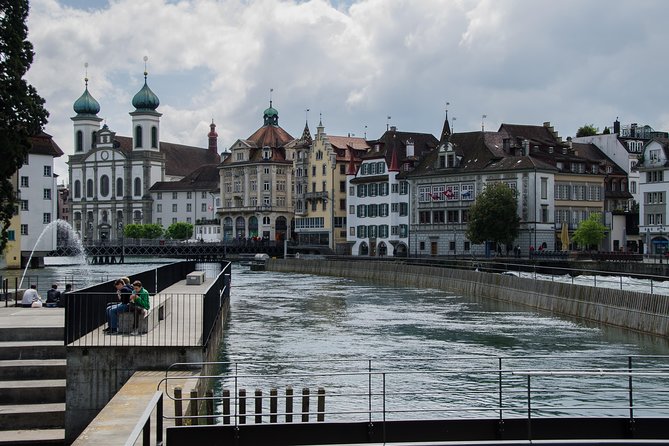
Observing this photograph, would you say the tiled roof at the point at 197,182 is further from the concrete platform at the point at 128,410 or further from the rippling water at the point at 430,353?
the concrete platform at the point at 128,410

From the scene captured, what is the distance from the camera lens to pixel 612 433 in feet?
50.4

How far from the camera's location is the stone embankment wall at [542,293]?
38.6 metres

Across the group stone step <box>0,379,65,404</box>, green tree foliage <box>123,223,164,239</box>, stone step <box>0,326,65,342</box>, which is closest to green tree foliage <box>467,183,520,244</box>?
stone step <box>0,326,65,342</box>

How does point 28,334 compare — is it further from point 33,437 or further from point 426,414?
point 426,414

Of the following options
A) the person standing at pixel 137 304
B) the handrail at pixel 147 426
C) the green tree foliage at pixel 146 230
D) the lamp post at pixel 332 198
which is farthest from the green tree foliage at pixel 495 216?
the green tree foliage at pixel 146 230

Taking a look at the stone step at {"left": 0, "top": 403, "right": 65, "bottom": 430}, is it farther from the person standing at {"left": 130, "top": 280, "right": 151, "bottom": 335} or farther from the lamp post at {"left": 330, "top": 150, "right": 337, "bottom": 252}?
the lamp post at {"left": 330, "top": 150, "right": 337, "bottom": 252}

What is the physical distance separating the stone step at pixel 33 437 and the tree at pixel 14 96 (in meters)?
25.5

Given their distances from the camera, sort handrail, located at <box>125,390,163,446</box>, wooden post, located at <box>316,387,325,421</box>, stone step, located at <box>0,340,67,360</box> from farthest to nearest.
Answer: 1. stone step, located at <box>0,340,67,360</box>
2. wooden post, located at <box>316,387,325,421</box>
3. handrail, located at <box>125,390,163,446</box>

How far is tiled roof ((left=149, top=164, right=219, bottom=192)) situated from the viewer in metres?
182

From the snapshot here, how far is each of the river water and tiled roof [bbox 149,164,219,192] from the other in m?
119

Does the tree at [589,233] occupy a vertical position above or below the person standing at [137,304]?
above

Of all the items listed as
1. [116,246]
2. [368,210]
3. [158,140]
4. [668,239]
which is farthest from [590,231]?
[158,140]

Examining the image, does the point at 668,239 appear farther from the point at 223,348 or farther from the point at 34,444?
the point at 34,444

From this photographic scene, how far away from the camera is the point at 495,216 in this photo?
306 ft
